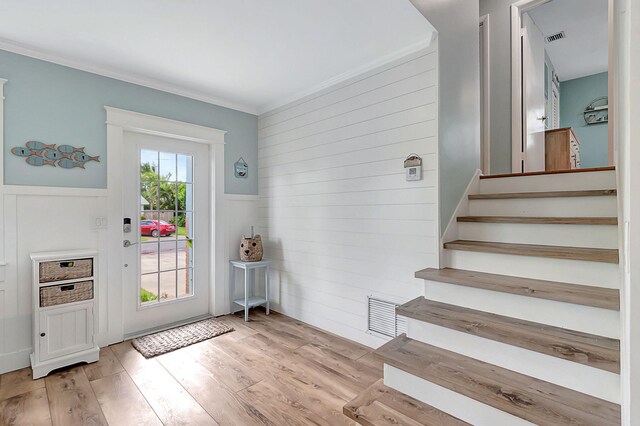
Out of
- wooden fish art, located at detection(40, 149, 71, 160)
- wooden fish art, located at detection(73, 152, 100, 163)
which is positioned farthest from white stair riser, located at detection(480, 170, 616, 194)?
wooden fish art, located at detection(40, 149, 71, 160)

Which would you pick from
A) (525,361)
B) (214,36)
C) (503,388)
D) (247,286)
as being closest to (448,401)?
(503,388)

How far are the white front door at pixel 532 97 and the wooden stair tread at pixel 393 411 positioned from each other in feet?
9.41

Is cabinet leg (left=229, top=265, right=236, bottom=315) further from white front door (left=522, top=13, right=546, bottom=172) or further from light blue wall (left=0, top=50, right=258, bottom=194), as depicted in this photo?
white front door (left=522, top=13, right=546, bottom=172)

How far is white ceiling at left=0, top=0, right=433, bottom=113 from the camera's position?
2.05 meters

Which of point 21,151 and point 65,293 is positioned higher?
point 21,151

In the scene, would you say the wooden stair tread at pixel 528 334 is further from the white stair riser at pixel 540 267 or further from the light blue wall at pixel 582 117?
the light blue wall at pixel 582 117

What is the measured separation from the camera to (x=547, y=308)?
5.24 feet

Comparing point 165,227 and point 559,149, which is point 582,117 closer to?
point 559,149

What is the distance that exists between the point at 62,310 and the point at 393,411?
2.52 meters

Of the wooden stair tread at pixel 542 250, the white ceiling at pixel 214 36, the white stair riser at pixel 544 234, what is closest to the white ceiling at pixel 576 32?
the white ceiling at pixel 214 36

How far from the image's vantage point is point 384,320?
272 centimetres

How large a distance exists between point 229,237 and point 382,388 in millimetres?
2585

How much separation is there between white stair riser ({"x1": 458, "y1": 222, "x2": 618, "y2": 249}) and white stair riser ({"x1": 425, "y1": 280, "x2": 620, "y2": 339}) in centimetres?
59

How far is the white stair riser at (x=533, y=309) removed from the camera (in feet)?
4.75
